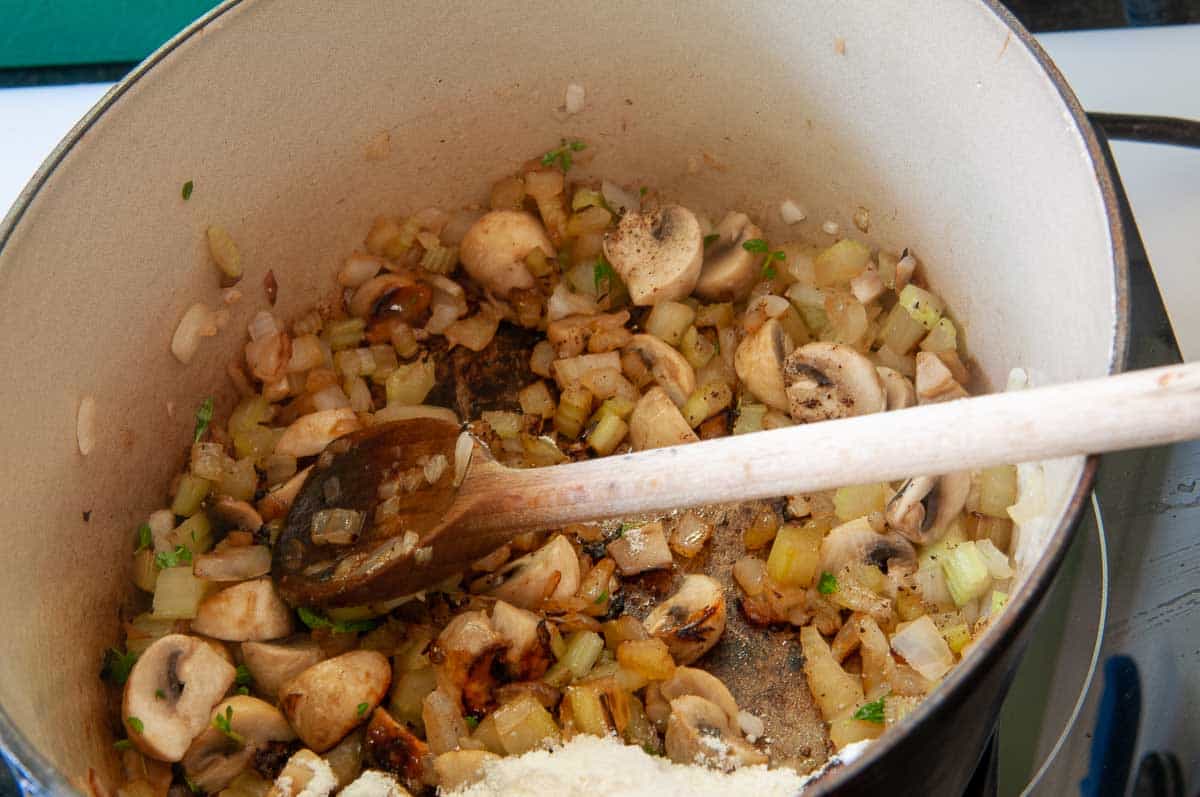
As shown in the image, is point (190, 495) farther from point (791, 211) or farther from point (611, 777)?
point (791, 211)

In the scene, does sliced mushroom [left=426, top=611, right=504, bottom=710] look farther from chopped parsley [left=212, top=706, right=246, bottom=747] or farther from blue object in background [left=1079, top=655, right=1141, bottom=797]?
blue object in background [left=1079, top=655, right=1141, bottom=797]

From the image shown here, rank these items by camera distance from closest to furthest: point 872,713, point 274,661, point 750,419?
point 872,713, point 274,661, point 750,419

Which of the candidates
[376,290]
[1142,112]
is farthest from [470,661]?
[1142,112]

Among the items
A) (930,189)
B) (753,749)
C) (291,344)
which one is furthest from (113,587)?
(930,189)

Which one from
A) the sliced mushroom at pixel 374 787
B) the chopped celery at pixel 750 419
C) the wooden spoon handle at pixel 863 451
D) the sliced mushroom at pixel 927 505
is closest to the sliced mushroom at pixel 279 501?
the wooden spoon handle at pixel 863 451

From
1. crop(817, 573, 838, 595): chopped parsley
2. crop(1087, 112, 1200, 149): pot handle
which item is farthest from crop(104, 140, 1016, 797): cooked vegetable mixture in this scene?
crop(1087, 112, 1200, 149): pot handle

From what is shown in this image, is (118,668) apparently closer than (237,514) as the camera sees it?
Yes
